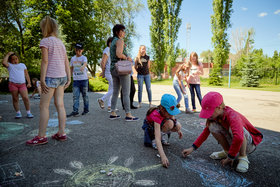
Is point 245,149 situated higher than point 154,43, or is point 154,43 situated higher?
point 154,43

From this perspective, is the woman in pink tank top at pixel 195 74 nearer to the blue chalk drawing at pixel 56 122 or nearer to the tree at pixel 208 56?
the blue chalk drawing at pixel 56 122

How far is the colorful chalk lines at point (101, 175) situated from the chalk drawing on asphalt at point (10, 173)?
31cm

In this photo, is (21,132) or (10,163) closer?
(10,163)

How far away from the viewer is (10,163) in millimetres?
2070

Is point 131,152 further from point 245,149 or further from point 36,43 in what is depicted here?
point 36,43

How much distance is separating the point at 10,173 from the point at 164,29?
31535 millimetres

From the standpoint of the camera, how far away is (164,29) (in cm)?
3047

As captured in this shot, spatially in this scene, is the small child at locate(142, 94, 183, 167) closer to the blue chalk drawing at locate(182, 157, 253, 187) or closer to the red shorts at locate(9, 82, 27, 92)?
the blue chalk drawing at locate(182, 157, 253, 187)

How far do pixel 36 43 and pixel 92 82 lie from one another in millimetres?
12257

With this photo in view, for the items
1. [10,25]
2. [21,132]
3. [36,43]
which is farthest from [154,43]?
[21,132]

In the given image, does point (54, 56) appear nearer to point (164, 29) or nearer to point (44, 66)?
point (44, 66)

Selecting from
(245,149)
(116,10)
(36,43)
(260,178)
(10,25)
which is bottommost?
(260,178)

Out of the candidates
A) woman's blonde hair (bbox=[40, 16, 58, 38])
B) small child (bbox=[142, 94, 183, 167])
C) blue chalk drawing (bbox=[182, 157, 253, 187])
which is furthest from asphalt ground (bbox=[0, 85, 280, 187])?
woman's blonde hair (bbox=[40, 16, 58, 38])

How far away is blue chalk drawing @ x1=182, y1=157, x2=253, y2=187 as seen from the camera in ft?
5.80
